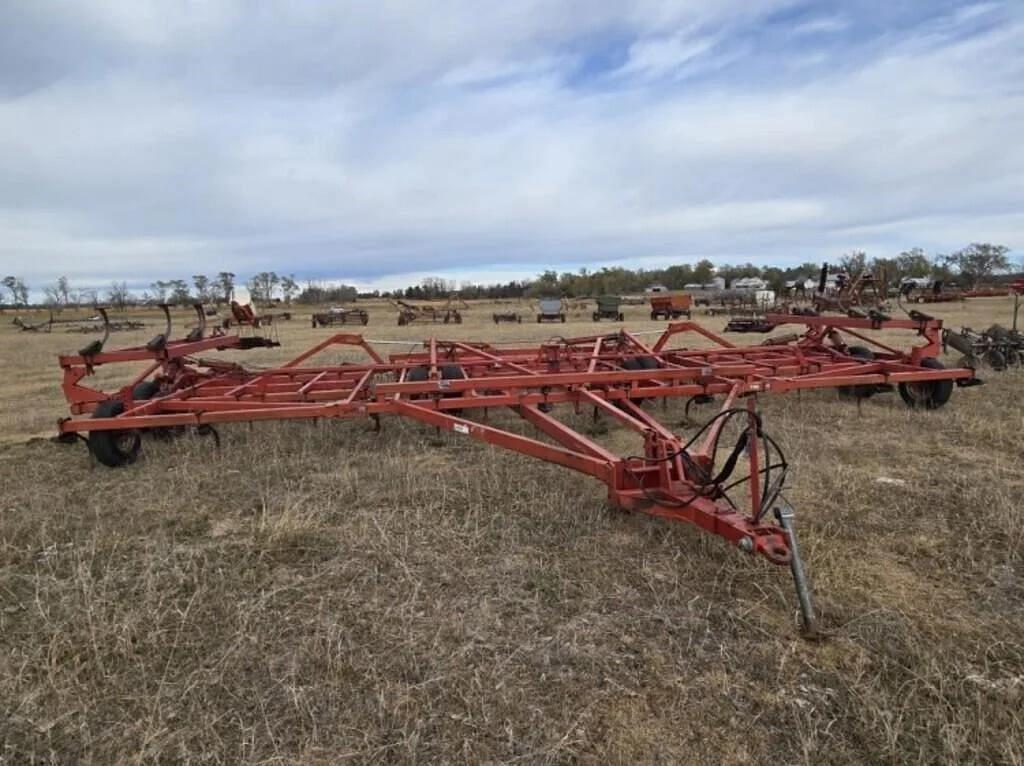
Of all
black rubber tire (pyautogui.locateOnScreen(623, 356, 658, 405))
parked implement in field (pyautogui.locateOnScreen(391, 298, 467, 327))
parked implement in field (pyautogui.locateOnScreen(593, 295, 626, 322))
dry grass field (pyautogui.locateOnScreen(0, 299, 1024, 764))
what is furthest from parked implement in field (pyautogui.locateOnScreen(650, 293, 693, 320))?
dry grass field (pyautogui.locateOnScreen(0, 299, 1024, 764))

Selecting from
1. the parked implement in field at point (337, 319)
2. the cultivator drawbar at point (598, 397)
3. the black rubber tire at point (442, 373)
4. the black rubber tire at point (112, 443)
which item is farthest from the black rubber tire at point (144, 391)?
the parked implement in field at point (337, 319)

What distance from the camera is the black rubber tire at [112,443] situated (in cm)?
545

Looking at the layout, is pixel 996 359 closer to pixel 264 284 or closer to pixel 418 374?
pixel 418 374

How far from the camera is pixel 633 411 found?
17.7 feet

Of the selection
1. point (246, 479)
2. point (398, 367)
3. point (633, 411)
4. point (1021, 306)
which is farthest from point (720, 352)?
point (1021, 306)

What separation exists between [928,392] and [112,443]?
8517mm

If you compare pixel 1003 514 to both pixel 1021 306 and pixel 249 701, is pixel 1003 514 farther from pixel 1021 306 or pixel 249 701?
pixel 1021 306

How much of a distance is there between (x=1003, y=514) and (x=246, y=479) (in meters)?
5.37

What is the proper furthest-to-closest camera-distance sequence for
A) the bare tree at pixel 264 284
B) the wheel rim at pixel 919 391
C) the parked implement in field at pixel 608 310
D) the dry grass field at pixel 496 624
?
the bare tree at pixel 264 284 → the parked implement in field at pixel 608 310 → the wheel rim at pixel 919 391 → the dry grass field at pixel 496 624

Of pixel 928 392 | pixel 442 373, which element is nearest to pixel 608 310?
pixel 928 392

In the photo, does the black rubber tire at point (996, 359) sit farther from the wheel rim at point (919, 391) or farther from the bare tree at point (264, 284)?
the bare tree at point (264, 284)

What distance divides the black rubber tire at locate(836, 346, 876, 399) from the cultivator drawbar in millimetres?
35

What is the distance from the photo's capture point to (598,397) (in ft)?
18.2

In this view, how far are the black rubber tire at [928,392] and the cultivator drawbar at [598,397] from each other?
0.02 metres
